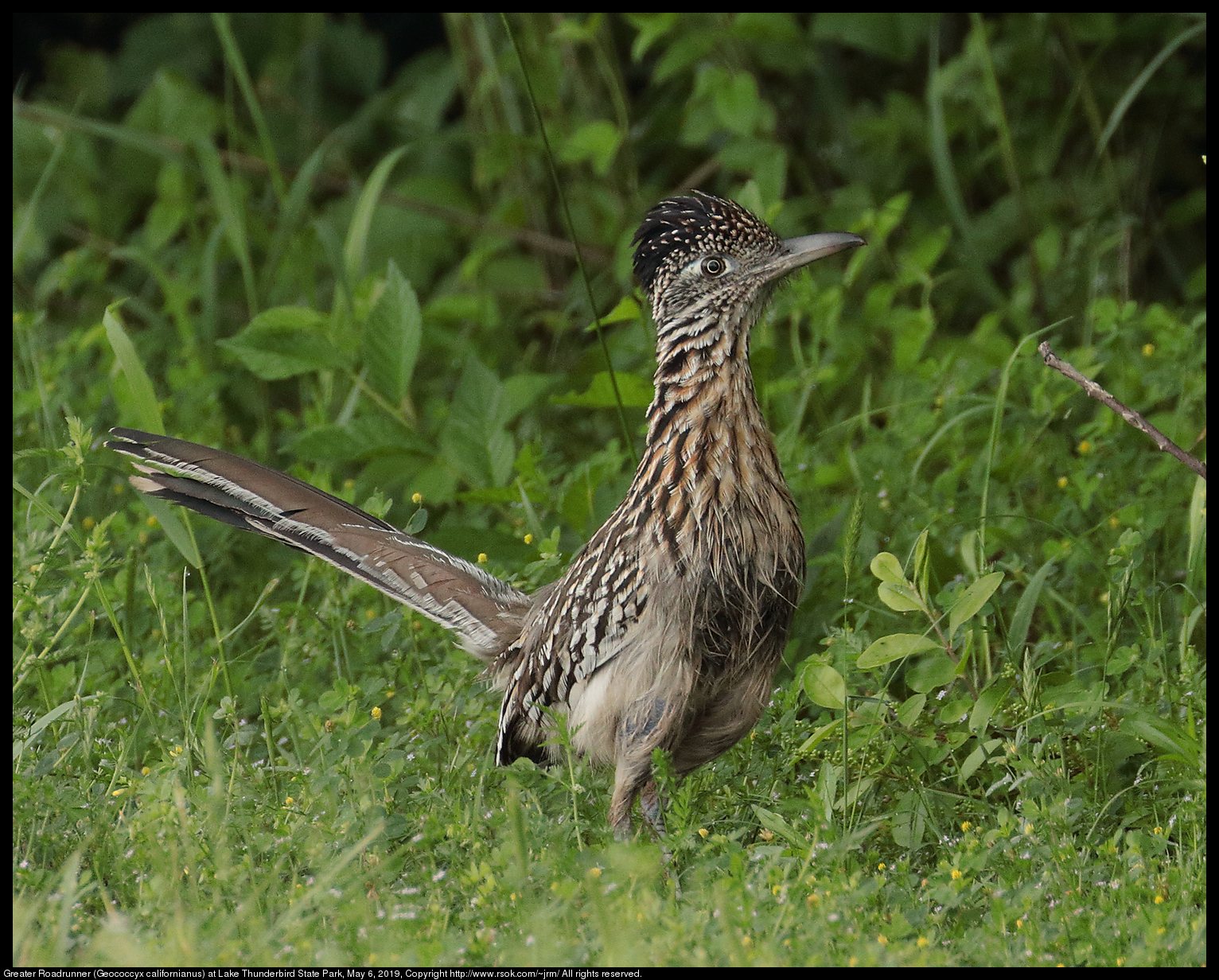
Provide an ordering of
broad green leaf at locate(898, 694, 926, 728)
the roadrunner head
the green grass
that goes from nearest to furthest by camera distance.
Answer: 1. the green grass
2. broad green leaf at locate(898, 694, 926, 728)
3. the roadrunner head

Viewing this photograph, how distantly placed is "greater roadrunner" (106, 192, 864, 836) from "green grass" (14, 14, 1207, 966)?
167 mm

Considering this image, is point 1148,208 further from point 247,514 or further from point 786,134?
point 247,514

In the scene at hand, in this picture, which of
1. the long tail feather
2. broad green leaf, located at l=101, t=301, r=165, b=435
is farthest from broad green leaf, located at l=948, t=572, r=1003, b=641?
broad green leaf, located at l=101, t=301, r=165, b=435

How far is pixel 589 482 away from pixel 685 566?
1337mm

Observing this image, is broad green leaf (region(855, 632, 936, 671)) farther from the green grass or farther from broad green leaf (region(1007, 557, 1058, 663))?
broad green leaf (region(1007, 557, 1058, 663))

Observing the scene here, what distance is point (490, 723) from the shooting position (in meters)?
4.36

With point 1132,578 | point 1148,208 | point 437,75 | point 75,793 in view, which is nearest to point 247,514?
point 75,793

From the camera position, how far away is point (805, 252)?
392 cm

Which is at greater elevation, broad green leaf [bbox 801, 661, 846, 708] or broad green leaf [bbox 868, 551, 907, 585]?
broad green leaf [bbox 868, 551, 907, 585]

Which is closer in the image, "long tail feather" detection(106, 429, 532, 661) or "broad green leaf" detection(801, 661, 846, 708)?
"broad green leaf" detection(801, 661, 846, 708)

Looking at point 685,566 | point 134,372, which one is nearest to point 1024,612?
point 685,566

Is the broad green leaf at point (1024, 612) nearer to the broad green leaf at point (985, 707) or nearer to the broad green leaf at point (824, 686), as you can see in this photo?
the broad green leaf at point (985, 707)

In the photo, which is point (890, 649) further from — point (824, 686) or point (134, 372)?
point (134, 372)

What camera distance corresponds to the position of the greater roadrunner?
3.64 meters
